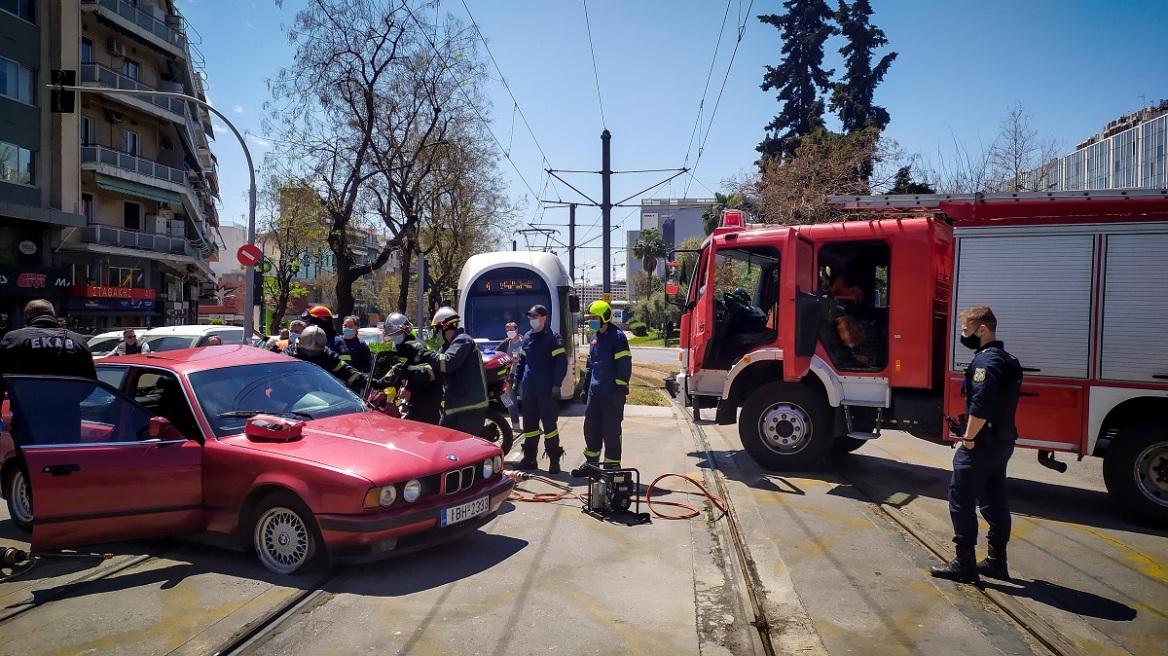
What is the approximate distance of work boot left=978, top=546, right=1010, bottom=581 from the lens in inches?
211

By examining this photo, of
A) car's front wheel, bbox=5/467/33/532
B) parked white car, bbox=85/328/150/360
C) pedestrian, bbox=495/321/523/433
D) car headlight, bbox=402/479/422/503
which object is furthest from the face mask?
parked white car, bbox=85/328/150/360

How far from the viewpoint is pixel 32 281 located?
25453 mm

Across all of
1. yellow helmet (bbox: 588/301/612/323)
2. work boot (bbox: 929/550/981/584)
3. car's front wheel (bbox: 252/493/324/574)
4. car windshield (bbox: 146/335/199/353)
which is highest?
yellow helmet (bbox: 588/301/612/323)

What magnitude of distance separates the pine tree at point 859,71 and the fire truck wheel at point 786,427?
27.1m

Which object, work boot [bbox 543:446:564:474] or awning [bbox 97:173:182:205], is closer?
work boot [bbox 543:446:564:474]

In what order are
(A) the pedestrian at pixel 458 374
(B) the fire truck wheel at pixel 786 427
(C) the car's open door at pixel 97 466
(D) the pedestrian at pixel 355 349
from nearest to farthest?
1. (C) the car's open door at pixel 97 466
2. (A) the pedestrian at pixel 458 374
3. (B) the fire truck wheel at pixel 786 427
4. (D) the pedestrian at pixel 355 349

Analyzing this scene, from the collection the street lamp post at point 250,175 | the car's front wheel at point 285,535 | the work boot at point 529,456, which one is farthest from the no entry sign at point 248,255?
the car's front wheel at point 285,535

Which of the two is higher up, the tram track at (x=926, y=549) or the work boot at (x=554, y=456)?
the work boot at (x=554, y=456)

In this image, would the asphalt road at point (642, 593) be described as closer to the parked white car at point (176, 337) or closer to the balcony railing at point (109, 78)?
the parked white car at point (176, 337)

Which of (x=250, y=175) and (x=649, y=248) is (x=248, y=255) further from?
(x=649, y=248)

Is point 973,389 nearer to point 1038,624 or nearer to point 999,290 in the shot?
point 1038,624

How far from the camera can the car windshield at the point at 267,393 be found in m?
5.67

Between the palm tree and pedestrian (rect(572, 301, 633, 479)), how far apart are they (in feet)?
209

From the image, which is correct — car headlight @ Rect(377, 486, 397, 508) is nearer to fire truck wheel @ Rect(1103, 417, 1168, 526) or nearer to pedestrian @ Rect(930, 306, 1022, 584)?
pedestrian @ Rect(930, 306, 1022, 584)
